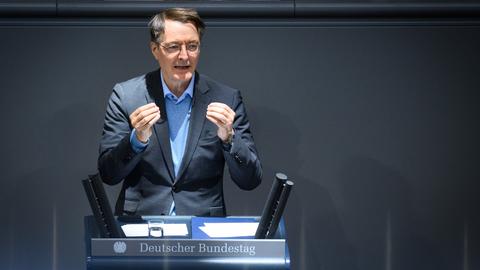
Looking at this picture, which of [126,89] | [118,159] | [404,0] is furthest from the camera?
[404,0]

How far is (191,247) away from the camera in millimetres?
3266

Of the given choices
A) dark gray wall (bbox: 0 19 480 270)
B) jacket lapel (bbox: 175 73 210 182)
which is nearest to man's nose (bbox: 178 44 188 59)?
jacket lapel (bbox: 175 73 210 182)

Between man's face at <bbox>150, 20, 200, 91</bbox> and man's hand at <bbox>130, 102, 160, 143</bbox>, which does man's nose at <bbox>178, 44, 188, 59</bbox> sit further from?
man's hand at <bbox>130, 102, 160, 143</bbox>

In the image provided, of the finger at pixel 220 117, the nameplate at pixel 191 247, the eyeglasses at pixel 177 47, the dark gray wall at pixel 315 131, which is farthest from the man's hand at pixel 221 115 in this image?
the dark gray wall at pixel 315 131

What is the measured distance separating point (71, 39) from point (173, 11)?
4.71 feet

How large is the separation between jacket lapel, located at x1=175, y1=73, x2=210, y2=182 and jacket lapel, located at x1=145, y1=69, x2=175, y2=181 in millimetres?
69

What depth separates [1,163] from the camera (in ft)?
17.8

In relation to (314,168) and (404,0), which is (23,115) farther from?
(404,0)

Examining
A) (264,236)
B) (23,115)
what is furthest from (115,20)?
(264,236)

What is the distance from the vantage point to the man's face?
4.05 meters

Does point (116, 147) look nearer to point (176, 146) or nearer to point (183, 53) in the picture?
point (176, 146)

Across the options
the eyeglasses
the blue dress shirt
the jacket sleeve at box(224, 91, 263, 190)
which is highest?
the eyeglasses

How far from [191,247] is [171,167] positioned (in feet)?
2.80

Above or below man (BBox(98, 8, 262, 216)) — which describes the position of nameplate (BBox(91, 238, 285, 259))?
below
